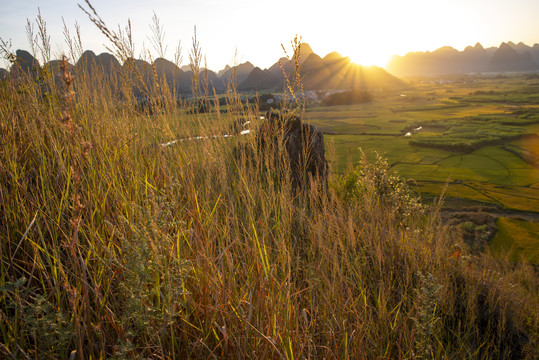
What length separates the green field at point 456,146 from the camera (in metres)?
25.9

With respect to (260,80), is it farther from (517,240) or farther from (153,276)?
(153,276)

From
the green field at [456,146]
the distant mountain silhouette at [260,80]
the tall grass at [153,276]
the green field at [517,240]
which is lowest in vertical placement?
the green field at [517,240]

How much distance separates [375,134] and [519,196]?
23.5m

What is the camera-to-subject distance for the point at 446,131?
4894cm

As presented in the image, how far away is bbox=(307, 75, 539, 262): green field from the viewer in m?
25.9

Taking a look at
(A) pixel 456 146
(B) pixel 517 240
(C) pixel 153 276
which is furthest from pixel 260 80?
(C) pixel 153 276

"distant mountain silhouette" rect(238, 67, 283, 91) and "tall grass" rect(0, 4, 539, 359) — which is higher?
"distant mountain silhouette" rect(238, 67, 283, 91)

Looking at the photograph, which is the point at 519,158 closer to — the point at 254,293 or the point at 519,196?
the point at 519,196

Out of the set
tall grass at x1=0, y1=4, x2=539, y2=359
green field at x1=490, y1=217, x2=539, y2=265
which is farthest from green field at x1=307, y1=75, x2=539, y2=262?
tall grass at x1=0, y1=4, x2=539, y2=359

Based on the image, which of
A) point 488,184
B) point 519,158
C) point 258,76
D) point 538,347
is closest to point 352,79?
point 258,76

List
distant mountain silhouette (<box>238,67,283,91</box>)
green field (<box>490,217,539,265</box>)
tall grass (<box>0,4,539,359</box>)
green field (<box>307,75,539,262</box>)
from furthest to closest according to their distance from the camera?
1. distant mountain silhouette (<box>238,67,283,91</box>)
2. green field (<box>307,75,539,262</box>)
3. green field (<box>490,217,539,265</box>)
4. tall grass (<box>0,4,539,359</box>)

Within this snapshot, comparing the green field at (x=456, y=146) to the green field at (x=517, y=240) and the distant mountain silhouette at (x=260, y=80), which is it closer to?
the green field at (x=517, y=240)

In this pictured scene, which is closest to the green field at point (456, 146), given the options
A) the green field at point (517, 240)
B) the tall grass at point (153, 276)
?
the green field at point (517, 240)

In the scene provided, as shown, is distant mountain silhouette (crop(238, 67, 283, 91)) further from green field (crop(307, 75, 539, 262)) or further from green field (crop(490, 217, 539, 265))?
green field (crop(490, 217, 539, 265))
